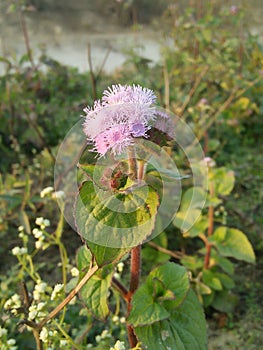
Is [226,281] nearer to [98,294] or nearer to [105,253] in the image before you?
[98,294]

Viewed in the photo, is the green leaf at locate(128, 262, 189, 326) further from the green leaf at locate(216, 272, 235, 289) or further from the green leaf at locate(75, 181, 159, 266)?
the green leaf at locate(216, 272, 235, 289)

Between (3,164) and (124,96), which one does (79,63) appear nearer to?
(3,164)

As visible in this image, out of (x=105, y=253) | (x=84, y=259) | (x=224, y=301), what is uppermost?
(x=105, y=253)

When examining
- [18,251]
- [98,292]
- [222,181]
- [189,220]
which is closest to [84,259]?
[98,292]

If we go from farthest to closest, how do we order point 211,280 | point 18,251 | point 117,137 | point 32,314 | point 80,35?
1. point 80,35
2. point 211,280
3. point 18,251
4. point 32,314
5. point 117,137

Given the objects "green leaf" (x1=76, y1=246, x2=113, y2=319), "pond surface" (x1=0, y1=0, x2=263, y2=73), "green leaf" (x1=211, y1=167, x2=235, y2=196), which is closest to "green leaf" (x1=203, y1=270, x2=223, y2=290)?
"green leaf" (x1=211, y1=167, x2=235, y2=196)

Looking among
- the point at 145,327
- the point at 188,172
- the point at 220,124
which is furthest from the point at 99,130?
the point at 220,124

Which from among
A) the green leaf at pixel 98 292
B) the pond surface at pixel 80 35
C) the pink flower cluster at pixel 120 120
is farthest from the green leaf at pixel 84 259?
the pond surface at pixel 80 35
